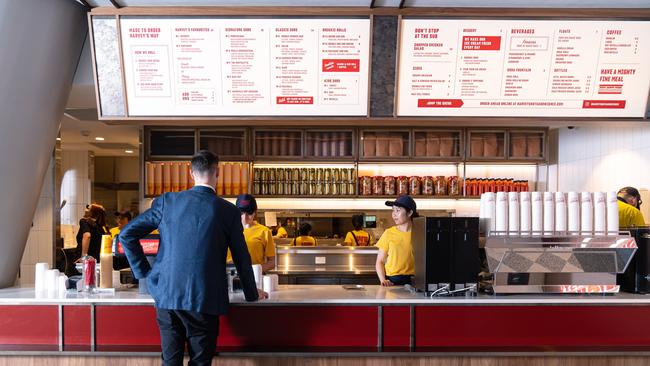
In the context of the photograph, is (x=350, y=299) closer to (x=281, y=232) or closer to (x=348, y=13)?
(x=348, y=13)

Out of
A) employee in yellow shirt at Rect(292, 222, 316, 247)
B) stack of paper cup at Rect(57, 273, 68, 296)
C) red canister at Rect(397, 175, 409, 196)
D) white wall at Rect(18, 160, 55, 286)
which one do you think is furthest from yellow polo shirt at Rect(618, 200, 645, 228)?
white wall at Rect(18, 160, 55, 286)

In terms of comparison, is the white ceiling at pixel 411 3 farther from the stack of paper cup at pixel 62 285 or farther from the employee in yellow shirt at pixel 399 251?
the stack of paper cup at pixel 62 285

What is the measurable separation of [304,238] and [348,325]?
3044 millimetres

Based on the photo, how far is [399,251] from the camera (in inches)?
141

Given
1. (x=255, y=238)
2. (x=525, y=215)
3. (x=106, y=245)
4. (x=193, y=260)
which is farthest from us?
(x=255, y=238)

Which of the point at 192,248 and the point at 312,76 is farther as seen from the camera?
the point at 312,76

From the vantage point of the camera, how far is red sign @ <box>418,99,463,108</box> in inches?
134

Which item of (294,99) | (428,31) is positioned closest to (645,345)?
(428,31)

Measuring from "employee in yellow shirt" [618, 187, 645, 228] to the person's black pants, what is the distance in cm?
327

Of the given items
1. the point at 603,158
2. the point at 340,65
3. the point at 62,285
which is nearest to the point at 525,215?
the point at 340,65

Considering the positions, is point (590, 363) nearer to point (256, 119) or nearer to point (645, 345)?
point (645, 345)

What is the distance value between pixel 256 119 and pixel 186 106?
0.45 m

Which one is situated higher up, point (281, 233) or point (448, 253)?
point (448, 253)

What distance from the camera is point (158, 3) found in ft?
10.8
